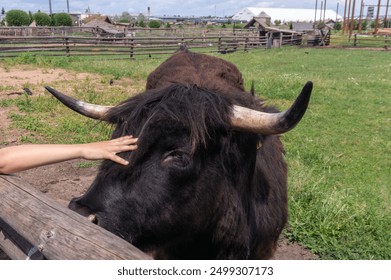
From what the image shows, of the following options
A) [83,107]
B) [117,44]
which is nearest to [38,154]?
[83,107]

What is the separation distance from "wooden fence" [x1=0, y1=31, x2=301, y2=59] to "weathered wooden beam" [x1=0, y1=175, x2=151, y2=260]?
22.0 metres

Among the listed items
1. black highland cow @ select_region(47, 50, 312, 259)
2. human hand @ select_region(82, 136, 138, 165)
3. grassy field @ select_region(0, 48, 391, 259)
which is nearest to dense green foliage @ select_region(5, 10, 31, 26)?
grassy field @ select_region(0, 48, 391, 259)

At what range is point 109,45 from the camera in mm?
27984

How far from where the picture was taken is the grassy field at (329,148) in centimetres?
463

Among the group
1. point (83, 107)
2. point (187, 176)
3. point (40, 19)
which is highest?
point (40, 19)

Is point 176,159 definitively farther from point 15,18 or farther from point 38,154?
point 15,18

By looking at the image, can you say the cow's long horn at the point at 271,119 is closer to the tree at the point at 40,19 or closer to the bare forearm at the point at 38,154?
the bare forearm at the point at 38,154

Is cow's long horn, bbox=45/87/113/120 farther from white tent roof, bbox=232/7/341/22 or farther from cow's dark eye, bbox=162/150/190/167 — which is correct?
white tent roof, bbox=232/7/341/22

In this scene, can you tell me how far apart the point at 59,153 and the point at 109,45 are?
26888mm

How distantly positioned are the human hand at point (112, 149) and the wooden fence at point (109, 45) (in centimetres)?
2240

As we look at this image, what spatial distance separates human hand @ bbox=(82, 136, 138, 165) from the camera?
231cm

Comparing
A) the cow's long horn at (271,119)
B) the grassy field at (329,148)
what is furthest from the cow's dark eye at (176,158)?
the grassy field at (329,148)
